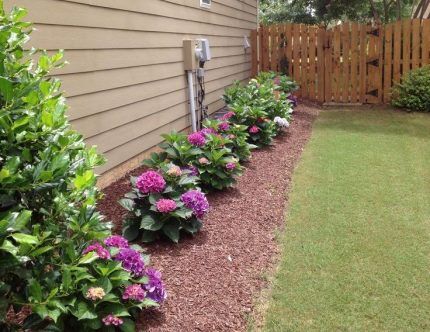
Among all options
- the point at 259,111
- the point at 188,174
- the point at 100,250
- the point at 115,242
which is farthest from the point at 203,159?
the point at 259,111

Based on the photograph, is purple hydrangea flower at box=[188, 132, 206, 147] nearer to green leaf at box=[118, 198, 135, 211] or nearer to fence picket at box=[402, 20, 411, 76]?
green leaf at box=[118, 198, 135, 211]

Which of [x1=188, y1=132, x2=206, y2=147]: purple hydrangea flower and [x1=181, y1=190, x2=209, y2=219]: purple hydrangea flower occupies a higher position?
[x1=188, y1=132, x2=206, y2=147]: purple hydrangea flower

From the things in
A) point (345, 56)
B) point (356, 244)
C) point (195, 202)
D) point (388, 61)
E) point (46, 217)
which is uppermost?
point (345, 56)

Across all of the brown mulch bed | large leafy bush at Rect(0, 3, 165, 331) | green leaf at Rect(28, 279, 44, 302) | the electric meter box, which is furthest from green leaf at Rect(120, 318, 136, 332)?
the electric meter box

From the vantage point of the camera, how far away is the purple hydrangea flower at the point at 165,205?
280cm

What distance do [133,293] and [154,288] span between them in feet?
0.56

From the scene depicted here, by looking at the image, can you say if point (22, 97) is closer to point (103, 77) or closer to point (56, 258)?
point (56, 258)

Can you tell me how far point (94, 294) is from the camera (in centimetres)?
181

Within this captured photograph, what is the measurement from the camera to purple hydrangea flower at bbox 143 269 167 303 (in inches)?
85.0

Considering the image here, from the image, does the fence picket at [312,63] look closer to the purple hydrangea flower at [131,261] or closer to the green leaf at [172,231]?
the green leaf at [172,231]

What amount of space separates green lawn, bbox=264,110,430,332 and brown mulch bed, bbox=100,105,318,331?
0.47 ft

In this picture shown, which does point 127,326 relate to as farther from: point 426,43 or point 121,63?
point 426,43

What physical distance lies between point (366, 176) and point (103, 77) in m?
2.75

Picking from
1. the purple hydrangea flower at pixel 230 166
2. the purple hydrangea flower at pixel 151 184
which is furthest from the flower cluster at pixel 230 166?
the purple hydrangea flower at pixel 151 184
